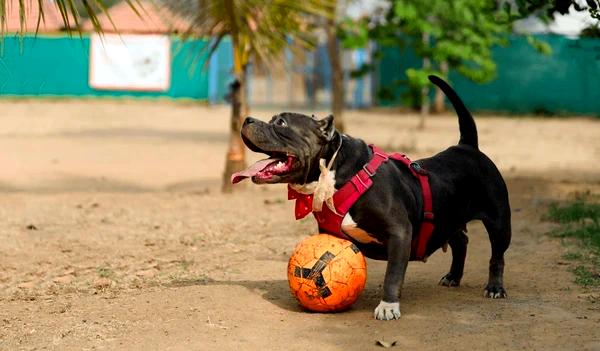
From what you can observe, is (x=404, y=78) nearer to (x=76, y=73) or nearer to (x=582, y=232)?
(x=76, y=73)

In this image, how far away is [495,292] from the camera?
22.4 ft

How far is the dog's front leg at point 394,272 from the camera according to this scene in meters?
6.16

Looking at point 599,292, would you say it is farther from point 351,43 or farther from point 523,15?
point 351,43

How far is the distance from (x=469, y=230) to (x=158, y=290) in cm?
371

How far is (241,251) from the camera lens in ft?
29.2

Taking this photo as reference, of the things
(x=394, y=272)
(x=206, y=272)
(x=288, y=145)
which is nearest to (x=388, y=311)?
(x=394, y=272)

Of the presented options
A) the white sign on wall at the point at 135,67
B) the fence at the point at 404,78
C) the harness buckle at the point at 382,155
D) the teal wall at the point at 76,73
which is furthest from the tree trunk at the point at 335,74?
the harness buckle at the point at 382,155

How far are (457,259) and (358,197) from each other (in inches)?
48.6

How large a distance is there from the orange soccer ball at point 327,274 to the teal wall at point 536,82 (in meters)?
25.5

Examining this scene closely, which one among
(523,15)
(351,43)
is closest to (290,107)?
(351,43)

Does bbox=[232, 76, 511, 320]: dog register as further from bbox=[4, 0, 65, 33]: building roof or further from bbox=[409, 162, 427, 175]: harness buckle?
bbox=[4, 0, 65, 33]: building roof

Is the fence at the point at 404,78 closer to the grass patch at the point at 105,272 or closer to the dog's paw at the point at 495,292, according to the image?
the grass patch at the point at 105,272

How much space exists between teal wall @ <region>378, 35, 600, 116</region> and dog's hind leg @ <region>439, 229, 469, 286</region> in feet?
80.4

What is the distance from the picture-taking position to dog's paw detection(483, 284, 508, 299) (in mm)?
6816
